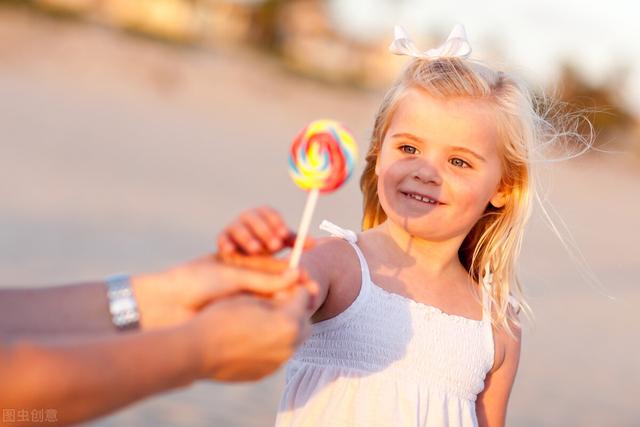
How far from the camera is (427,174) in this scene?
129 inches

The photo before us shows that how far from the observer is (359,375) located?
3.20 meters

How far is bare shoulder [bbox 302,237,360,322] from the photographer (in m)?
3.10

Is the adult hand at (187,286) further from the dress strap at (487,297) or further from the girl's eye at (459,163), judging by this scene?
the dress strap at (487,297)

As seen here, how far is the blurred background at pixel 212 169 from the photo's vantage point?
9.09 m

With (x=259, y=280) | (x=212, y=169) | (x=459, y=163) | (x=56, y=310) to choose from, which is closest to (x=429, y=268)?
(x=459, y=163)

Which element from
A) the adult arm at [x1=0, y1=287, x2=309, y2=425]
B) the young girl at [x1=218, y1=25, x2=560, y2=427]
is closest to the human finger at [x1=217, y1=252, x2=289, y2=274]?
the adult arm at [x1=0, y1=287, x2=309, y2=425]

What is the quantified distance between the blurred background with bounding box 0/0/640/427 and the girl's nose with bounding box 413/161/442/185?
2.46 ft

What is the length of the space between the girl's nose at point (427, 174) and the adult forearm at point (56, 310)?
1.19 meters

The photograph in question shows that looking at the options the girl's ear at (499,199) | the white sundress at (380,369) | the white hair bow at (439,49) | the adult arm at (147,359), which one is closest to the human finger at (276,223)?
the adult arm at (147,359)

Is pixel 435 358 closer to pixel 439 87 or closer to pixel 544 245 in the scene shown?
pixel 439 87

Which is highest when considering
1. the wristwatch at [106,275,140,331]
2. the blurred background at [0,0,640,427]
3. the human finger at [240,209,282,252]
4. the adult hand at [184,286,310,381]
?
the human finger at [240,209,282,252]

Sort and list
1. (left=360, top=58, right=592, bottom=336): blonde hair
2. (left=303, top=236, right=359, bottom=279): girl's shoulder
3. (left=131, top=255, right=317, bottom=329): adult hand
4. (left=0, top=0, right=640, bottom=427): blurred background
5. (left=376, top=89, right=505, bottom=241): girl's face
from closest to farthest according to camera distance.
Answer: (left=131, top=255, right=317, bottom=329): adult hand, (left=303, top=236, right=359, bottom=279): girl's shoulder, (left=376, top=89, right=505, bottom=241): girl's face, (left=360, top=58, right=592, bottom=336): blonde hair, (left=0, top=0, right=640, bottom=427): blurred background

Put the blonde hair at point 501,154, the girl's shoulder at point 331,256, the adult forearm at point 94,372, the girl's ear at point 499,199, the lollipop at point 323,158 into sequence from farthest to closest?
the girl's ear at point 499,199, the blonde hair at point 501,154, the girl's shoulder at point 331,256, the lollipop at point 323,158, the adult forearm at point 94,372

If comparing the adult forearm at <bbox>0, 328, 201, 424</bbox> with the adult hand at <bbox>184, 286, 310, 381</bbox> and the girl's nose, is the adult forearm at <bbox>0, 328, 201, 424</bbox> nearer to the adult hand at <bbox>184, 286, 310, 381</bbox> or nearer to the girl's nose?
the adult hand at <bbox>184, 286, 310, 381</bbox>
